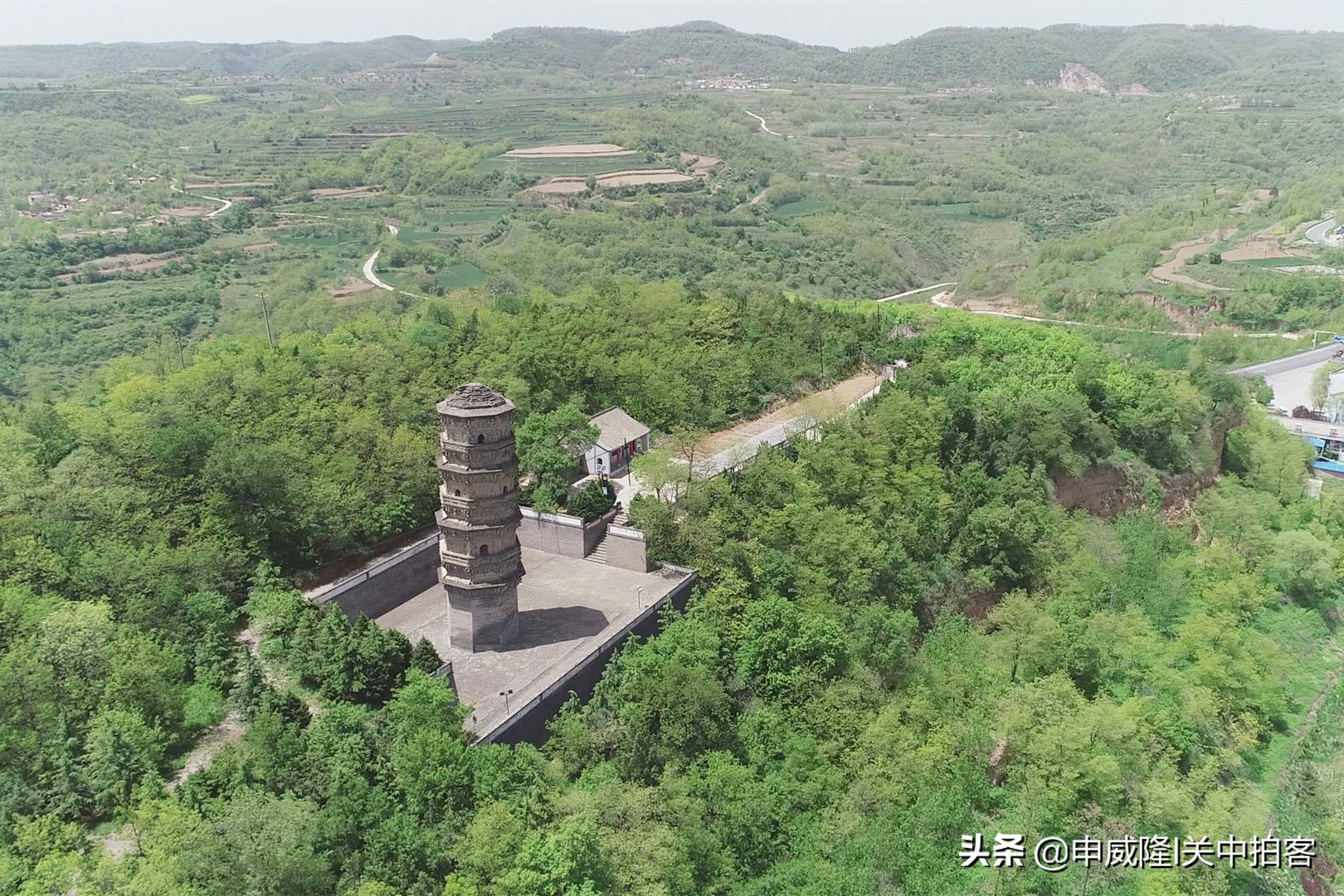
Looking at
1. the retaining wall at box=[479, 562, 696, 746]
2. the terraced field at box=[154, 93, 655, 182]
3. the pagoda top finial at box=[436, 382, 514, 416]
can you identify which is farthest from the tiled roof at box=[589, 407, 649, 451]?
the terraced field at box=[154, 93, 655, 182]

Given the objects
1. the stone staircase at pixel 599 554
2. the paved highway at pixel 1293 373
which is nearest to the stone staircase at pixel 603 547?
the stone staircase at pixel 599 554

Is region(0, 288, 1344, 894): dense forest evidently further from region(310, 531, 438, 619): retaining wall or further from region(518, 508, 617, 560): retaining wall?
region(518, 508, 617, 560): retaining wall

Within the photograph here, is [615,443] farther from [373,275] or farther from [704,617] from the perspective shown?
[373,275]

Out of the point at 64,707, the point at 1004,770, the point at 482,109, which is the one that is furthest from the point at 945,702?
the point at 482,109

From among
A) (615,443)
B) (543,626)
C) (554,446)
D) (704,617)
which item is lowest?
(543,626)

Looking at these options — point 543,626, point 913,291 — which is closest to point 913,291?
point 913,291

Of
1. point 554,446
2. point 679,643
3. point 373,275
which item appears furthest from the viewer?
point 373,275

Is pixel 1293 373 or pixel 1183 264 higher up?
pixel 1183 264
